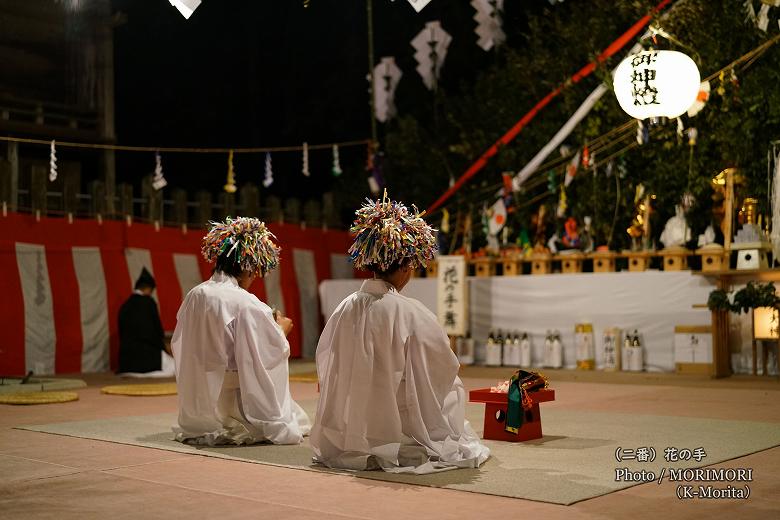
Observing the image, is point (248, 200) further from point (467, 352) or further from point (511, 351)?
point (511, 351)

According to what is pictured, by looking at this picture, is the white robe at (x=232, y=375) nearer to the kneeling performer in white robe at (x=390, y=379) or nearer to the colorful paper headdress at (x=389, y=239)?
the kneeling performer in white robe at (x=390, y=379)

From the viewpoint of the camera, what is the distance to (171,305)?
487 inches

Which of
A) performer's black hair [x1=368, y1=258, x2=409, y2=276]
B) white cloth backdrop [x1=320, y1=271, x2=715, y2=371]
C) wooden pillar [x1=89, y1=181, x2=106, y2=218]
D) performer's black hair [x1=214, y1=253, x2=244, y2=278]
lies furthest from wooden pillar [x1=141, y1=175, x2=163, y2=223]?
performer's black hair [x1=368, y1=258, x2=409, y2=276]

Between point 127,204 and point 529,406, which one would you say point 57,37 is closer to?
point 127,204

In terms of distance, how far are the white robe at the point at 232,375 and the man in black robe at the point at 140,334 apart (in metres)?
5.22

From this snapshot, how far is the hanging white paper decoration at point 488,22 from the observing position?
13.9 metres

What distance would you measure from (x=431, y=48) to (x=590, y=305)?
5.28 metres

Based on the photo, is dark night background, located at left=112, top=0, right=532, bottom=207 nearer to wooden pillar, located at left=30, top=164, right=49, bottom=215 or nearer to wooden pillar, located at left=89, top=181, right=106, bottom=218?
wooden pillar, located at left=89, top=181, right=106, bottom=218

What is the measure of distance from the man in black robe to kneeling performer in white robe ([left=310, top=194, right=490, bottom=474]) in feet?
21.1

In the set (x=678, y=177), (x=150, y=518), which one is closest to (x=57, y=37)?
(x=678, y=177)

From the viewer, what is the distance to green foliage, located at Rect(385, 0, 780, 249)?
Result: 11180mm

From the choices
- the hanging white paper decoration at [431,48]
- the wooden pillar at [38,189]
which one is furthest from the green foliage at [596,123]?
the wooden pillar at [38,189]

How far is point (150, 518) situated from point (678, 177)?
938 centimetres

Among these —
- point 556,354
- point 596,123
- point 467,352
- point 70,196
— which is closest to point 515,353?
point 556,354
